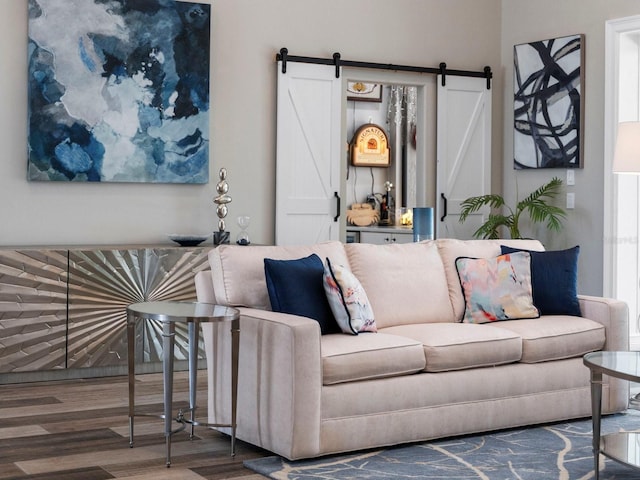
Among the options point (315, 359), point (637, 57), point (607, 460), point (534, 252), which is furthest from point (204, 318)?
point (637, 57)

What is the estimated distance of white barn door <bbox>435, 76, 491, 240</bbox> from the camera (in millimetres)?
7785

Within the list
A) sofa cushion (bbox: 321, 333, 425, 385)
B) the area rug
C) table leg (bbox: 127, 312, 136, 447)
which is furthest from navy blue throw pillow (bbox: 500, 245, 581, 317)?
table leg (bbox: 127, 312, 136, 447)

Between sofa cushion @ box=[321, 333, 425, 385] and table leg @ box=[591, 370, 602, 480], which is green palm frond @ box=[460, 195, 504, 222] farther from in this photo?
table leg @ box=[591, 370, 602, 480]

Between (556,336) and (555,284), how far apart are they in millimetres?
477

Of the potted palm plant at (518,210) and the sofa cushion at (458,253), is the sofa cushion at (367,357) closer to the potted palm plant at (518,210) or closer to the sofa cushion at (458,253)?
the sofa cushion at (458,253)

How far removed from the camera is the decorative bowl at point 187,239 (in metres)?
6.38

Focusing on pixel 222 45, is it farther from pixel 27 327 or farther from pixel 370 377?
pixel 370 377

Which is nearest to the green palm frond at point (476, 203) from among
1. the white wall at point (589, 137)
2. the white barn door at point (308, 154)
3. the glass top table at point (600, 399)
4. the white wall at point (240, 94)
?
the white wall at point (589, 137)

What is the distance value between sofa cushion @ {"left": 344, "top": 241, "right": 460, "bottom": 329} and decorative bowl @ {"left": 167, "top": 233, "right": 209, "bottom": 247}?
1787mm

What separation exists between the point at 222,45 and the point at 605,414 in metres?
3.70

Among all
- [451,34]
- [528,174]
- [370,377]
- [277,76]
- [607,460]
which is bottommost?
[607,460]

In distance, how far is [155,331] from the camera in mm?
6062

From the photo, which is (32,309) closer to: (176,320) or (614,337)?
(176,320)

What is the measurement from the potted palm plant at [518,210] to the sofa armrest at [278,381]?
368 centimetres
